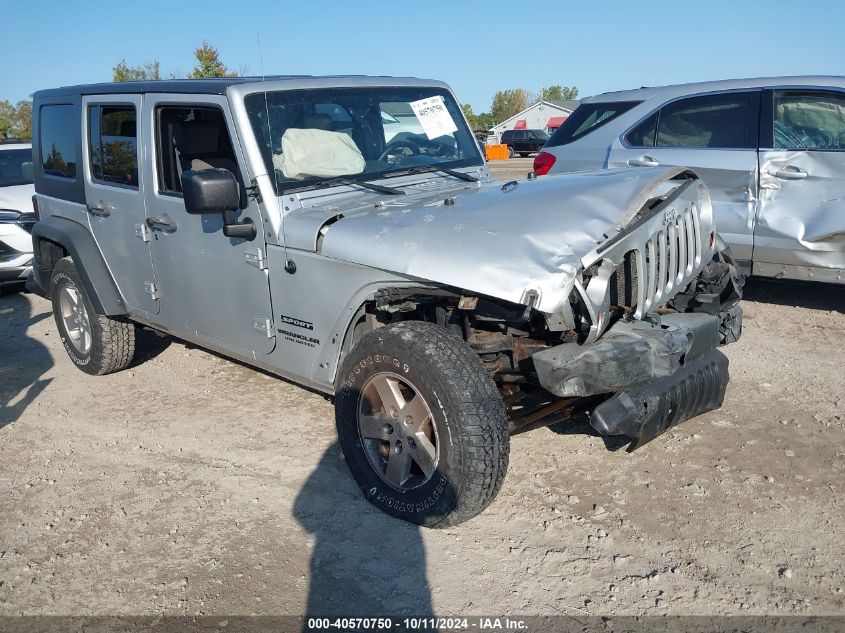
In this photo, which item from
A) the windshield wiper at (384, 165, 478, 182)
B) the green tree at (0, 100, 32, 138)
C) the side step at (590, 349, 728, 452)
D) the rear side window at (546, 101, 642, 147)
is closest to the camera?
the side step at (590, 349, 728, 452)

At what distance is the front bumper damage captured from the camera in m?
3.09

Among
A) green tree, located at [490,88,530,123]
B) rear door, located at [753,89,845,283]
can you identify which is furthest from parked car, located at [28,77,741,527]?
green tree, located at [490,88,530,123]

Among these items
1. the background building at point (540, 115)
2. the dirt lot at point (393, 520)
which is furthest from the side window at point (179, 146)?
the background building at point (540, 115)

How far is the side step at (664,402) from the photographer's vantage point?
322cm

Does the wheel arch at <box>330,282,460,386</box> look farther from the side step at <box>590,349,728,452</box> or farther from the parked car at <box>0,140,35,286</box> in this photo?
the parked car at <box>0,140,35,286</box>

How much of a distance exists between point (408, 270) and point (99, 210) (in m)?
2.94

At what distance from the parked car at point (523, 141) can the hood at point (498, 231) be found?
121 feet

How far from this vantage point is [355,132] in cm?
447

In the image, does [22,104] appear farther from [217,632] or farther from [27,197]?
[217,632]

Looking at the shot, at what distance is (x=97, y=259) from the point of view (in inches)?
210

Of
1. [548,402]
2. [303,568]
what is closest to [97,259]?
[303,568]

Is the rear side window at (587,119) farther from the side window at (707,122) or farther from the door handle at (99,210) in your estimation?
the door handle at (99,210)

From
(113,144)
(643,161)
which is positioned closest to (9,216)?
(113,144)

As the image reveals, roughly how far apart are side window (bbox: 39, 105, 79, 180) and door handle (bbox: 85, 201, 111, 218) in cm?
37
